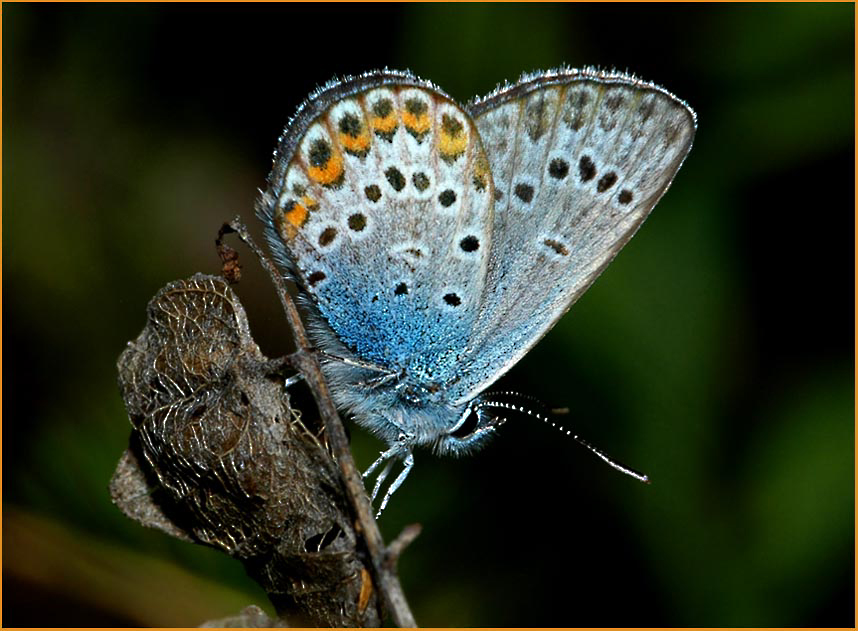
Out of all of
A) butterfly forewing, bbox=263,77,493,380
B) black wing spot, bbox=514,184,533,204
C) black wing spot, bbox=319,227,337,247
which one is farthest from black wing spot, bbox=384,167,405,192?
black wing spot, bbox=514,184,533,204

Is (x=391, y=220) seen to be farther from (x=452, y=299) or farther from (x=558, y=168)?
(x=558, y=168)

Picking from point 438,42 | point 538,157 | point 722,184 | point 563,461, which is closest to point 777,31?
point 722,184

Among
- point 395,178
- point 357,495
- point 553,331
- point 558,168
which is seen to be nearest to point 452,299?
point 395,178

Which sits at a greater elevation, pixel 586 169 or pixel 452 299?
pixel 586 169

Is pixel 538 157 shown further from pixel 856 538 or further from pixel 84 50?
pixel 84 50

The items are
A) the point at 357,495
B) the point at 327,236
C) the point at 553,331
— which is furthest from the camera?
the point at 553,331

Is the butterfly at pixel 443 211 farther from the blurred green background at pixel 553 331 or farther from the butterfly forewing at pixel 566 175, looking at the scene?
the blurred green background at pixel 553 331

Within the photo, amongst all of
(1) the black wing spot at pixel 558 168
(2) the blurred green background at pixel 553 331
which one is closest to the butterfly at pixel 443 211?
(1) the black wing spot at pixel 558 168

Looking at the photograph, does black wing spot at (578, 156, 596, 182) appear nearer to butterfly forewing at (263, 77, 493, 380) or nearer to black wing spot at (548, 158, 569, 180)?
A: black wing spot at (548, 158, 569, 180)
